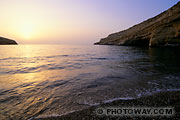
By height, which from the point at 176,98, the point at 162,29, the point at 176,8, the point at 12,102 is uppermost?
the point at 176,8

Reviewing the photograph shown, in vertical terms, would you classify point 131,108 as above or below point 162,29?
below

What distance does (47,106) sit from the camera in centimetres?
265

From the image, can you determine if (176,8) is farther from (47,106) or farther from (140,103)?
(47,106)

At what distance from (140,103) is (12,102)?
13.0 feet

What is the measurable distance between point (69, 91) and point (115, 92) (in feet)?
5.90

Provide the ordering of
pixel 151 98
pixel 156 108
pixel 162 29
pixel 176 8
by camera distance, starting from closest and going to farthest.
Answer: pixel 156 108
pixel 151 98
pixel 176 8
pixel 162 29

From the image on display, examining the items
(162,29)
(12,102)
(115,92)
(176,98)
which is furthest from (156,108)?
(162,29)

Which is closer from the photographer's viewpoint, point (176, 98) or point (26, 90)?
point (176, 98)

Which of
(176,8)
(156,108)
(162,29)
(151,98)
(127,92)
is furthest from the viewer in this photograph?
(162,29)

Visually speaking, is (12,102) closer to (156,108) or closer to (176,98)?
(156,108)

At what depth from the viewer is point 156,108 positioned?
2326 mm

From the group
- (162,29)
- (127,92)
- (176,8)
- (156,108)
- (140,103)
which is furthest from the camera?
(162,29)

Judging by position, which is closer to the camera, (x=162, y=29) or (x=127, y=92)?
(x=127, y=92)

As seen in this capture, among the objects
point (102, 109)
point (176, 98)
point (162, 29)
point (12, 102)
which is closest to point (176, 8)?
point (162, 29)
